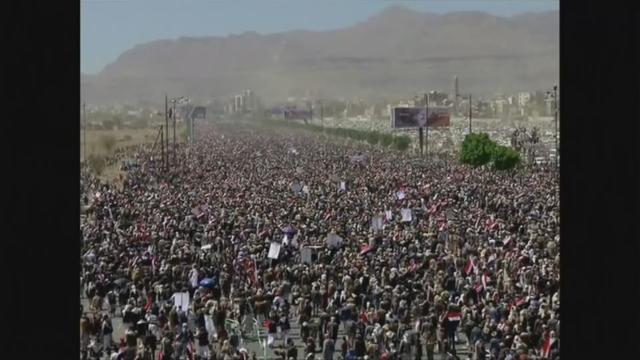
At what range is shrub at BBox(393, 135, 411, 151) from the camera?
11.9 metres

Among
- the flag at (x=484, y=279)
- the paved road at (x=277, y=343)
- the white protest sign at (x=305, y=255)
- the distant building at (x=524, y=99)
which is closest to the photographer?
the paved road at (x=277, y=343)

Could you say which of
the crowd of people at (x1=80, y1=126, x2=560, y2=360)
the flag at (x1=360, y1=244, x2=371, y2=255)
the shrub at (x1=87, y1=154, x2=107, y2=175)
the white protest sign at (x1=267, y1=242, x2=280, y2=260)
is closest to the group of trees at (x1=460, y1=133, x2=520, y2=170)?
the crowd of people at (x1=80, y1=126, x2=560, y2=360)

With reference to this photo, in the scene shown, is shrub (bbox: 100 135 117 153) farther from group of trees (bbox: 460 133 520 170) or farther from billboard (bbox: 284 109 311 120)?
group of trees (bbox: 460 133 520 170)

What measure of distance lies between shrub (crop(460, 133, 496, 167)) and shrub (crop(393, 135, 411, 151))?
77 cm

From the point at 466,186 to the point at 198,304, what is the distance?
573cm

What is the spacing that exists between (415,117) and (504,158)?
1702 mm

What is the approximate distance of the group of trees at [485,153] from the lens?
470 inches

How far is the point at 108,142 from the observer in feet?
29.1

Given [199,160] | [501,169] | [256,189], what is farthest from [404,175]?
[199,160]

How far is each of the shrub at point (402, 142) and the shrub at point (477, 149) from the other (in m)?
0.77

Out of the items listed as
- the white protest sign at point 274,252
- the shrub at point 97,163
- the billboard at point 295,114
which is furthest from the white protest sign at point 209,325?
the billboard at point 295,114

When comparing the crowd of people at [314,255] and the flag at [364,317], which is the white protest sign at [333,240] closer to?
the crowd of people at [314,255]
